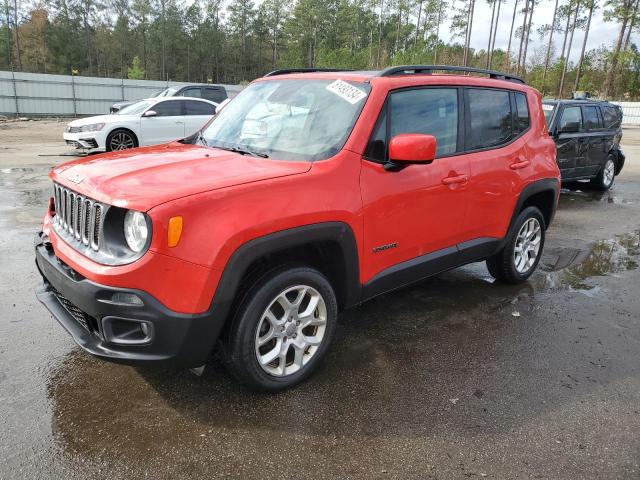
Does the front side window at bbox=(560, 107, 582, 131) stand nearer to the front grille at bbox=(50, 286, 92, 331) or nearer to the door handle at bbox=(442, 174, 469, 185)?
the door handle at bbox=(442, 174, 469, 185)

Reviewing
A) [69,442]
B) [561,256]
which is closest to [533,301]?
[561,256]

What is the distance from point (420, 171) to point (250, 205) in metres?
1.39

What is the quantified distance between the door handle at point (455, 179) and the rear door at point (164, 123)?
9.94 m

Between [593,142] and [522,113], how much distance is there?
6.47 meters

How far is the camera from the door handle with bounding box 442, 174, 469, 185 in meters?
3.65

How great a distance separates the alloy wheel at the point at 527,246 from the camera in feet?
15.8

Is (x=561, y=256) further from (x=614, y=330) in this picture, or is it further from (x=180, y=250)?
(x=180, y=250)

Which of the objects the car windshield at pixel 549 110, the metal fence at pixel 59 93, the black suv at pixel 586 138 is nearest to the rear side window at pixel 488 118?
the black suv at pixel 586 138

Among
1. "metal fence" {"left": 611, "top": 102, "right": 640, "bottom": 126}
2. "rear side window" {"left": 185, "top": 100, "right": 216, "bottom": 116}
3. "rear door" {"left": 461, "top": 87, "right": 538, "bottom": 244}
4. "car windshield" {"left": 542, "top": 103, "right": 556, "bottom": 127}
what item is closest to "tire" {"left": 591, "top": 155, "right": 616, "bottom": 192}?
"car windshield" {"left": 542, "top": 103, "right": 556, "bottom": 127}

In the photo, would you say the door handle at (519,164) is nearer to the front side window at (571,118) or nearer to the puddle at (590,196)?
the front side window at (571,118)

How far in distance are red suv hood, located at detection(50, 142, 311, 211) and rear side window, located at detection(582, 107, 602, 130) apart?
8876mm

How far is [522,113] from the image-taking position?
4586 millimetres

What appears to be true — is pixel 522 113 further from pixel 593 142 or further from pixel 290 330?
pixel 593 142

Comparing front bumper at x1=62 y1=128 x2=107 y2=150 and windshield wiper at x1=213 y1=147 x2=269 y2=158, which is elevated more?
windshield wiper at x1=213 y1=147 x2=269 y2=158
